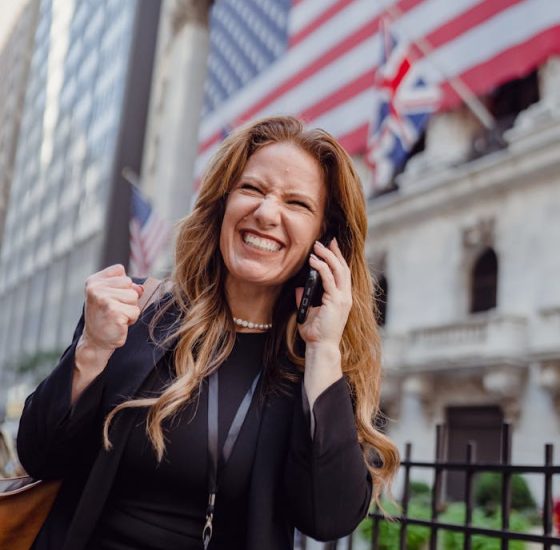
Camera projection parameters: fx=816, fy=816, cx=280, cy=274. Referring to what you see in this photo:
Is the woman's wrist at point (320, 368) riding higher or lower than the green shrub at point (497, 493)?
higher

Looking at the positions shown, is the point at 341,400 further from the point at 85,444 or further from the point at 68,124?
the point at 68,124

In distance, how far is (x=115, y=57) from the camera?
141 feet

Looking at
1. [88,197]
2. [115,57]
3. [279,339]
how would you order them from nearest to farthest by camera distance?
[279,339] → [115,57] → [88,197]

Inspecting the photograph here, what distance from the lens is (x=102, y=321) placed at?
1.49 metres

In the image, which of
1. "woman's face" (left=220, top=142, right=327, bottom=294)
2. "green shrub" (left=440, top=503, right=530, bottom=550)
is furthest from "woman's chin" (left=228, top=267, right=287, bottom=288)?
"green shrub" (left=440, top=503, right=530, bottom=550)

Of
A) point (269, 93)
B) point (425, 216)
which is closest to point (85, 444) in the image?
point (425, 216)

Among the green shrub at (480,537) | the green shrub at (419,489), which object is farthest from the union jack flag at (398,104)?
the green shrub at (480,537)

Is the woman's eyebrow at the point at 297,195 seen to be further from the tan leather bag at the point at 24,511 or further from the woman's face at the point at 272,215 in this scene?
the tan leather bag at the point at 24,511

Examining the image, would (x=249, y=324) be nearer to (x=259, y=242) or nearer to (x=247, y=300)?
(x=247, y=300)

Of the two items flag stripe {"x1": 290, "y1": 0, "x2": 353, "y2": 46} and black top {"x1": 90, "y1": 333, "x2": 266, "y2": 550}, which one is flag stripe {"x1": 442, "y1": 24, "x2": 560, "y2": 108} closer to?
flag stripe {"x1": 290, "y1": 0, "x2": 353, "y2": 46}

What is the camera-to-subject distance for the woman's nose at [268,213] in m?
1.68

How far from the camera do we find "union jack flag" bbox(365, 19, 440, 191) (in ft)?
37.4

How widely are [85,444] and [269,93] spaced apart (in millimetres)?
18383

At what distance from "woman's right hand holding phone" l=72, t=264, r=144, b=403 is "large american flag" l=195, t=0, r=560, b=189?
11.3 metres
